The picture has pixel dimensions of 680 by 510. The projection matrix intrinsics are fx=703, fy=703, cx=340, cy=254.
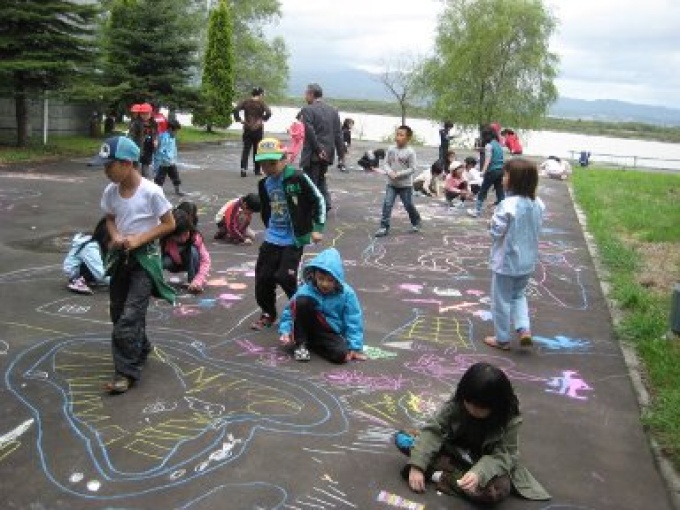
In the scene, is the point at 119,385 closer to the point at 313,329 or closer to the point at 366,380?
the point at 313,329

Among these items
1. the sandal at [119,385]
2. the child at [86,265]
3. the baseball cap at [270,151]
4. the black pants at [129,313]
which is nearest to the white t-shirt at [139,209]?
the black pants at [129,313]

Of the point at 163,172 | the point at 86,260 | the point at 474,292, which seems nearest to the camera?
the point at 86,260

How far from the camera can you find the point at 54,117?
744 inches

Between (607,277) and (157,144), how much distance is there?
22.8 feet

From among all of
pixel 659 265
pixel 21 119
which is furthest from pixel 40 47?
pixel 659 265

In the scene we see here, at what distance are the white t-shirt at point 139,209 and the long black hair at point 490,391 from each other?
2.13 metres

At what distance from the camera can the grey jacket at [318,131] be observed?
9.97 metres

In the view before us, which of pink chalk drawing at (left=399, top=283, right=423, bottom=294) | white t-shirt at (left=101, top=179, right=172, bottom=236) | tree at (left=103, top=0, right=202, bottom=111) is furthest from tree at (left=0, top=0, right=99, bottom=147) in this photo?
white t-shirt at (left=101, top=179, right=172, bottom=236)

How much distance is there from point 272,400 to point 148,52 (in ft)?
58.3

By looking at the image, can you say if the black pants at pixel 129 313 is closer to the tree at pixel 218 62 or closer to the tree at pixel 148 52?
the tree at pixel 148 52

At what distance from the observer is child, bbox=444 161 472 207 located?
13523mm

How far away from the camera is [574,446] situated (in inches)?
149

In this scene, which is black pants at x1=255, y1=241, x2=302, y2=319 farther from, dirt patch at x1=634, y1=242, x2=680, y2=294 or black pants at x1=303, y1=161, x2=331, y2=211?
black pants at x1=303, y1=161, x2=331, y2=211

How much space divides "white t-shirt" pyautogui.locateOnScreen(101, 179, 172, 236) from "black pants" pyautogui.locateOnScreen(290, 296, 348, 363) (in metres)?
1.16
